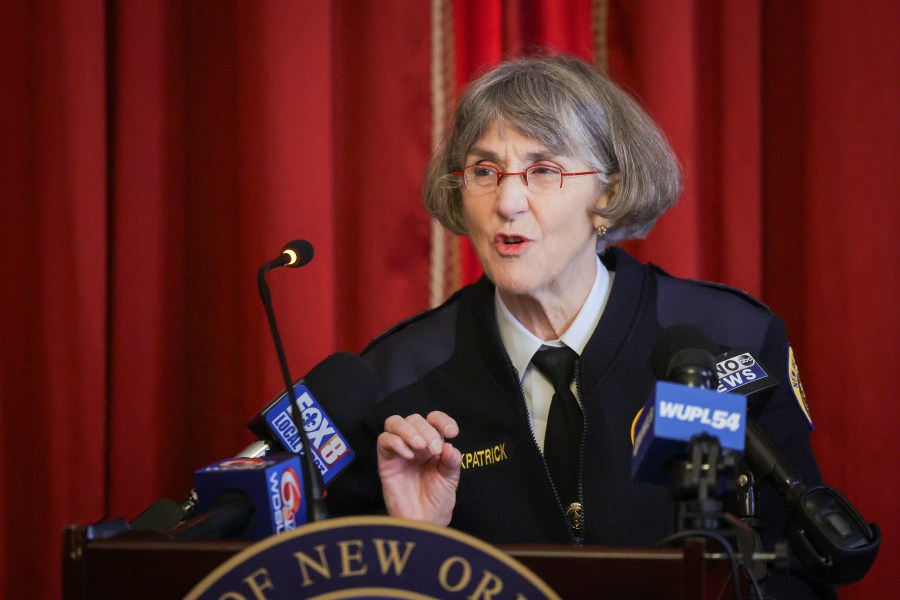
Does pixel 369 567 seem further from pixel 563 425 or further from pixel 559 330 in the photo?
pixel 559 330

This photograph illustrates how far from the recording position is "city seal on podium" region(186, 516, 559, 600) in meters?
0.82

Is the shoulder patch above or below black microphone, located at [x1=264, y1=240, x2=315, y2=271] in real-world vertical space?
below

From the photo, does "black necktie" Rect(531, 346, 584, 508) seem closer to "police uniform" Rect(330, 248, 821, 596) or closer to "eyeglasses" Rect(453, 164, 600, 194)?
"police uniform" Rect(330, 248, 821, 596)

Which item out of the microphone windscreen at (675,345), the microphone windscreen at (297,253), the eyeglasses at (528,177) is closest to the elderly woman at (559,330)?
the eyeglasses at (528,177)

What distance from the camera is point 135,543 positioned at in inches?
35.6

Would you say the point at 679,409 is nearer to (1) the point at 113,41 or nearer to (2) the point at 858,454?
(2) the point at 858,454

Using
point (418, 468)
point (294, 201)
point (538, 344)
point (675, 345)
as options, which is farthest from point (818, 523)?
point (294, 201)

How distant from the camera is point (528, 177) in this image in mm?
1661

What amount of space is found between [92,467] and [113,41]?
0.91m

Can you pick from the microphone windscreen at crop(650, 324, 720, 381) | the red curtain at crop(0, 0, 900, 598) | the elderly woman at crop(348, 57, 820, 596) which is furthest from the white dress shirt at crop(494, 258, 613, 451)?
the microphone windscreen at crop(650, 324, 720, 381)

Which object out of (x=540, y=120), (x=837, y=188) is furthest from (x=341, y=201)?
(x=837, y=188)

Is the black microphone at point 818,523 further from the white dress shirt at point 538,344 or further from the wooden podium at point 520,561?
the white dress shirt at point 538,344

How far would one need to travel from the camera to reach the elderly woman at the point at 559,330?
1.60 m

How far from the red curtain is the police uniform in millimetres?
419
